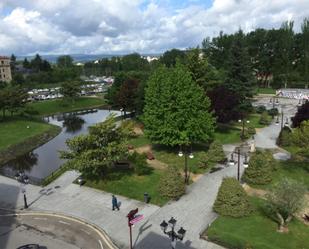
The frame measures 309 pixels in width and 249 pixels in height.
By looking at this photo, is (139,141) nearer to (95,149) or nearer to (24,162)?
(24,162)

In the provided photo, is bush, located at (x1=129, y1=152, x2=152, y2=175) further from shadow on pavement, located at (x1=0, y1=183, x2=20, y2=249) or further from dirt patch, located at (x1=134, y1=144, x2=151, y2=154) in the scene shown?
shadow on pavement, located at (x1=0, y1=183, x2=20, y2=249)

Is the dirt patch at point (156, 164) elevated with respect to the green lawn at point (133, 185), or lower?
lower

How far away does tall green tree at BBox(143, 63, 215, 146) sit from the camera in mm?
36312

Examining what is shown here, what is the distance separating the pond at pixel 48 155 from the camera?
38188 mm

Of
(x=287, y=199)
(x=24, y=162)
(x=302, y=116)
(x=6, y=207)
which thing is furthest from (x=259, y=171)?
(x=24, y=162)

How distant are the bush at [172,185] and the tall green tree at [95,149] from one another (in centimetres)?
490

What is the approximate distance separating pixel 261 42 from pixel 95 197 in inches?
2691

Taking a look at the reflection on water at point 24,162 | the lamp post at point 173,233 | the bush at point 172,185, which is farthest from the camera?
the reflection on water at point 24,162

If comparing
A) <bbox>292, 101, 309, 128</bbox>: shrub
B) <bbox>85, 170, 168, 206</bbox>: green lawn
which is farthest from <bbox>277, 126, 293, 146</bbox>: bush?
<bbox>85, 170, 168, 206</bbox>: green lawn

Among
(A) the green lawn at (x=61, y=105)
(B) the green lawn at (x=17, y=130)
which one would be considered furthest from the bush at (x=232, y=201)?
(A) the green lawn at (x=61, y=105)

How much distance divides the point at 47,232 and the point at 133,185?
8.71m

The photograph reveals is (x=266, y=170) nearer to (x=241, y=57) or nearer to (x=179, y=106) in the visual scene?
(x=179, y=106)

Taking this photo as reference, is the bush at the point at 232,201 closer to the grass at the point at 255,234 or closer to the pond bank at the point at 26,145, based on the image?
→ the grass at the point at 255,234

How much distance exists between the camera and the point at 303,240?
2066 cm
